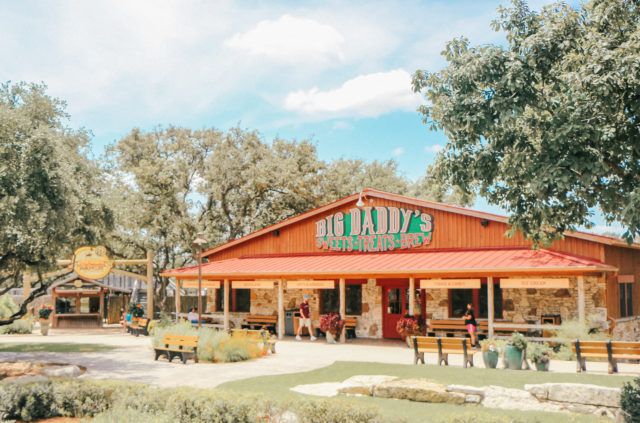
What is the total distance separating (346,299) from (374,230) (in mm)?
3004

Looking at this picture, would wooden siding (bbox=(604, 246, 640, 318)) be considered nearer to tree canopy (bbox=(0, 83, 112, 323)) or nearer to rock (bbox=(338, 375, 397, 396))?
rock (bbox=(338, 375, 397, 396))

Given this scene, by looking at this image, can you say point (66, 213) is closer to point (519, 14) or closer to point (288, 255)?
point (519, 14)

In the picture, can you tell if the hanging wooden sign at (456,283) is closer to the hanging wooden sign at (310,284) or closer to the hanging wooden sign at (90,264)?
the hanging wooden sign at (310,284)

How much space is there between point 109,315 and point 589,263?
83.3ft

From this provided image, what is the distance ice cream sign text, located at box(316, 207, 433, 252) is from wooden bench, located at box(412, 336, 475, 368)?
755 centimetres

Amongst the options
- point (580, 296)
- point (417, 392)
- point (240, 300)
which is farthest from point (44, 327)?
point (580, 296)

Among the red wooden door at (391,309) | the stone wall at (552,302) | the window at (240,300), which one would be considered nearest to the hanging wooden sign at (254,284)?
the window at (240,300)

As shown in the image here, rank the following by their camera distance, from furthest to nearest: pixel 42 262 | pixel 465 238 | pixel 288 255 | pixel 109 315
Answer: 1. pixel 109 315
2. pixel 288 255
3. pixel 465 238
4. pixel 42 262

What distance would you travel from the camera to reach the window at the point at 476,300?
20.1 meters

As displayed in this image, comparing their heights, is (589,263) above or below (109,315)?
above

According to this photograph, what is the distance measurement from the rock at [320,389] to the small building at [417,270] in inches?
296

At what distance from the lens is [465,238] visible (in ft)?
68.4

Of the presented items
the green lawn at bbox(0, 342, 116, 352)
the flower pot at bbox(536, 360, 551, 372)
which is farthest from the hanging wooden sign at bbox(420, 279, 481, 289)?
the green lawn at bbox(0, 342, 116, 352)

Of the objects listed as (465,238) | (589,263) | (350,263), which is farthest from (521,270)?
(350,263)
